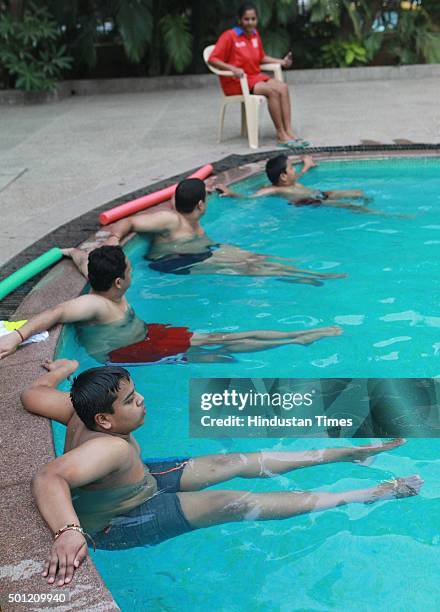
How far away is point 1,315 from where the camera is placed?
5016 millimetres

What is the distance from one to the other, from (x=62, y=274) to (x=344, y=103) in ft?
22.3

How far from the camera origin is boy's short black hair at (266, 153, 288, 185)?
7.62m

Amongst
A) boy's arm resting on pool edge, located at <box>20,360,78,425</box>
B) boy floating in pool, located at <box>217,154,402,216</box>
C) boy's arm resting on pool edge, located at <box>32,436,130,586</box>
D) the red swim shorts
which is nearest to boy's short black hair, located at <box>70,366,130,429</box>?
boy's arm resting on pool edge, located at <box>32,436,130,586</box>

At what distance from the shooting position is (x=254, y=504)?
11.3 ft

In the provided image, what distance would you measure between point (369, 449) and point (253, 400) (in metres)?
0.78

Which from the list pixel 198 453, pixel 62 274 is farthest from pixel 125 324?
pixel 198 453

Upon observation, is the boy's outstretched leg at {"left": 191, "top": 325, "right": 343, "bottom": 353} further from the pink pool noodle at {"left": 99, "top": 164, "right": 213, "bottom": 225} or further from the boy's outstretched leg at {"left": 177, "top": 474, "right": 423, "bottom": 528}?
the pink pool noodle at {"left": 99, "top": 164, "right": 213, "bottom": 225}

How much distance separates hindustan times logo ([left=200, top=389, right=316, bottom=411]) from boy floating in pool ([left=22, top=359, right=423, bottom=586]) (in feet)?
2.02

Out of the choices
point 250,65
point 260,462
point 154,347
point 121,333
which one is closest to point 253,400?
point 260,462

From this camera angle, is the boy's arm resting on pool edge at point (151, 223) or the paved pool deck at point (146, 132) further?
the paved pool deck at point (146, 132)

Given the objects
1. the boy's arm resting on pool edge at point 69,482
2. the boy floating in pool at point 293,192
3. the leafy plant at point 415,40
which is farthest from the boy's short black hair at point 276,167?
the leafy plant at point 415,40

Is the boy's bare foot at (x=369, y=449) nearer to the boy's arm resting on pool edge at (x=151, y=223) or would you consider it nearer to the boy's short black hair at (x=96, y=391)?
the boy's short black hair at (x=96, y=391)

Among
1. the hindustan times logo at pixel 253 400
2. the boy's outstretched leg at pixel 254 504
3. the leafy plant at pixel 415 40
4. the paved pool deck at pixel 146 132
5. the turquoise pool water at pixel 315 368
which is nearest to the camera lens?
the turquoise pool water at pixel 315 368

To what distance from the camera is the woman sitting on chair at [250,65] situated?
899cm
